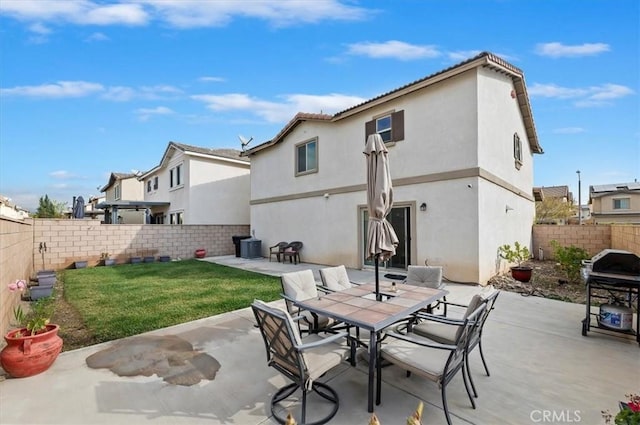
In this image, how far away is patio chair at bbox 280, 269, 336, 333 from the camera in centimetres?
397

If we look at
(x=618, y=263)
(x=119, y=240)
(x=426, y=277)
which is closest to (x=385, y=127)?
(x=426, y=277)

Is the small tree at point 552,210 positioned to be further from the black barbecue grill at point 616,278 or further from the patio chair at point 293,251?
the black barbecue grill at point 616,278

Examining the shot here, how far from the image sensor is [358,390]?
10.1 ft

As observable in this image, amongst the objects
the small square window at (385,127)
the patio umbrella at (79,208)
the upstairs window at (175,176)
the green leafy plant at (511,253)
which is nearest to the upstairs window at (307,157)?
the small square window at (385,127)

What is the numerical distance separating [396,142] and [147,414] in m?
9.42

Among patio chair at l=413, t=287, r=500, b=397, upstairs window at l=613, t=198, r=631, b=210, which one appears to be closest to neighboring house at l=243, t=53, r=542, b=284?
patio chair at l=413, t=287, r=500, b=397

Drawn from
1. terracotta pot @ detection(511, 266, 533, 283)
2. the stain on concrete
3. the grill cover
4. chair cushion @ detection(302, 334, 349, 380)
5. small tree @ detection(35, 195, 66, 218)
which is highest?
small tree @ detection(35, 195, 66, 218)

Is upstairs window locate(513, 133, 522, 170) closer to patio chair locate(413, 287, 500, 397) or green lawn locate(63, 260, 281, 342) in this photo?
patio chair locate(413, 287, 500, 397)

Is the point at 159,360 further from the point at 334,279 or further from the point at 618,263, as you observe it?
the point at 618,263

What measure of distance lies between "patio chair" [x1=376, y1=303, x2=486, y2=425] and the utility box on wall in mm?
12793

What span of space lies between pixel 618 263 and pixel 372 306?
4.14 m

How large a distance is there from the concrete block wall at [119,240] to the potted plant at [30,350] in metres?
10.8

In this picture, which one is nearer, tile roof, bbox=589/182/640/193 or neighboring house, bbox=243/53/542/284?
neighboring house, bbox=243/53/542/284

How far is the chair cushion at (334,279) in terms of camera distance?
5009mm
